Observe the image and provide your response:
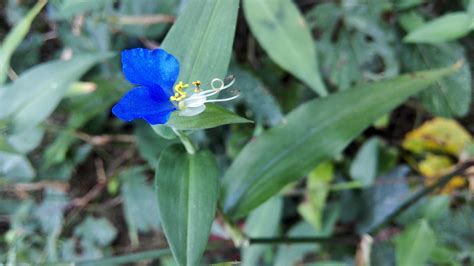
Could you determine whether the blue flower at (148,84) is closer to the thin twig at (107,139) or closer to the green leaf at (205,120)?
the green leaf at (205,120)

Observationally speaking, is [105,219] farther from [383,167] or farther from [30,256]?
[383,167]

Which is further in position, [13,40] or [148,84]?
[13,40]

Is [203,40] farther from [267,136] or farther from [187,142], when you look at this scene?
[267,136]

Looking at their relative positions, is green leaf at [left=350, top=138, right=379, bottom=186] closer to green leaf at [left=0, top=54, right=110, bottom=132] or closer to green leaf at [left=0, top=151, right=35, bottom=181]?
green leaf at [left=0, top=54, right=110, bottom=132]

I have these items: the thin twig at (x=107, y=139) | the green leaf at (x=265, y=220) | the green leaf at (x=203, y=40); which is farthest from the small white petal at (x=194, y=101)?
the thin twig at (x=107, y=139)

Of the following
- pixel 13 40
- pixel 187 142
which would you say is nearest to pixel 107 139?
pixel 13 40
